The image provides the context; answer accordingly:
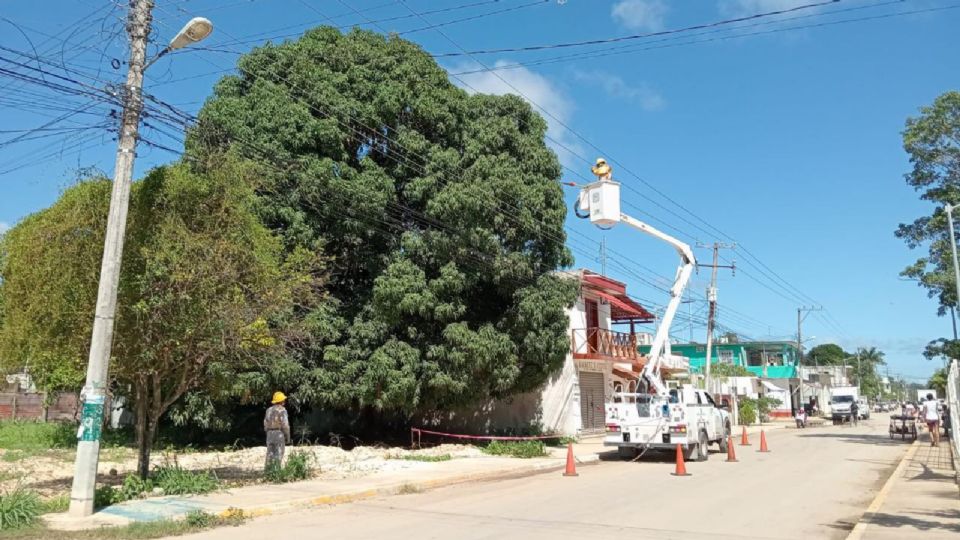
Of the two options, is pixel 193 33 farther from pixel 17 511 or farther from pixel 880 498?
pixel 880 498

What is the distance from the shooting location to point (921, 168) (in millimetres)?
26859

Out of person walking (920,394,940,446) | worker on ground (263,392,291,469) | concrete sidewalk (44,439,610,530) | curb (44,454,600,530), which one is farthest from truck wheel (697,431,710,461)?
worker on ground (263,392,291,469)

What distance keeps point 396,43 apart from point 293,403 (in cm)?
1160

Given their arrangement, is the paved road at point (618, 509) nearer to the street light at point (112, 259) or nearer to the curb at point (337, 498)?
the curb at point (337, 498)

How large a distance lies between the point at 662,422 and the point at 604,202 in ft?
19.6

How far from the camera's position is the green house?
75000 millimetres

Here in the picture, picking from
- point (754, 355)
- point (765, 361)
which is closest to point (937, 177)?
point (765, 361)

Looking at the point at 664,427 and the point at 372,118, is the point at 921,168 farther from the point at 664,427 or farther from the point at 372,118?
the point at 372,118

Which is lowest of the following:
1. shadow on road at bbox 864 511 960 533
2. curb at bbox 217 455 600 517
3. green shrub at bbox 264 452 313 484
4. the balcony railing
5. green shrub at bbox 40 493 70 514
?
curb at bbox 217 455 600 517

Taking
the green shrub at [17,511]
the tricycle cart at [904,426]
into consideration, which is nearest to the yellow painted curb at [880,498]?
the tricycle cart at [904,426]

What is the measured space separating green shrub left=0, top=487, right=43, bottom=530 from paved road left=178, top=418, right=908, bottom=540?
2.17 m

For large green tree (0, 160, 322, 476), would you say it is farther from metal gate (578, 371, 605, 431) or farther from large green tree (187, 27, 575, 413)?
metal gate (578, 371, 605, 431)

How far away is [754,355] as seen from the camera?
100562 millimetres

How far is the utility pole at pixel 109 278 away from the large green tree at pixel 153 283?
81 centimetres
